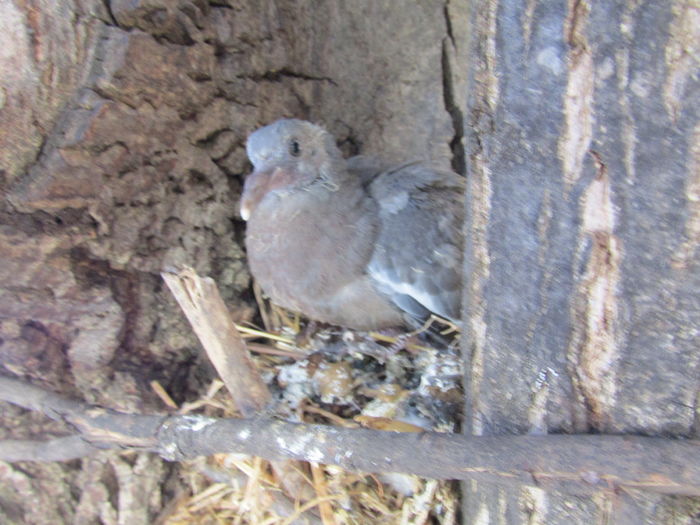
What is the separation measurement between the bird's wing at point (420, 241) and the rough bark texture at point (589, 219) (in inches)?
25.4

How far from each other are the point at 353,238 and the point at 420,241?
0.62 feet

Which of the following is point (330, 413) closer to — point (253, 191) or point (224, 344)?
point (224, 344)

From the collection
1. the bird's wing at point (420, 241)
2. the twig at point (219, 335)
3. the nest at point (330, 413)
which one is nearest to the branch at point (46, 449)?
the nest at point (330, 413)

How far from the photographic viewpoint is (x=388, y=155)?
7.27ft

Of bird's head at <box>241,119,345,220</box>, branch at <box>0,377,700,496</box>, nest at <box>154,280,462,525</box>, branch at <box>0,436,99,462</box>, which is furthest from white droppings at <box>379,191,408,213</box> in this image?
branch at <box>0,436,99,462</box>

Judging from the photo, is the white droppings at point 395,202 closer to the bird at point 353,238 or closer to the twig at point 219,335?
the bird at point 353,238

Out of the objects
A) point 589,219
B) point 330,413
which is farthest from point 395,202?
point 589,219

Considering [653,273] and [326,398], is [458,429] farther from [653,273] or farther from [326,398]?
[653,273]

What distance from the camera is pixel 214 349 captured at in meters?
1.42

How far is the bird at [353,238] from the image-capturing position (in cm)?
175

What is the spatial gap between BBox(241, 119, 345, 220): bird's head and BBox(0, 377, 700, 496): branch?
0.67m

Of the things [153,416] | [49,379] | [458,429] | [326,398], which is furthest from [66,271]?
[458,429]

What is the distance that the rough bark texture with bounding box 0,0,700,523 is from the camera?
0.86 m

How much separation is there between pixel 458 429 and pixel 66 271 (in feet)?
3.53
